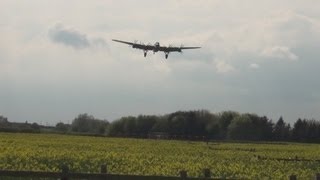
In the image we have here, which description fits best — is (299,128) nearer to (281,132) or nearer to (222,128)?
(281,132)

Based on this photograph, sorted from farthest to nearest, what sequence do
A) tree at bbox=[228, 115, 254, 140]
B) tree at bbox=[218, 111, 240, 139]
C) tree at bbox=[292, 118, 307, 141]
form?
1. tree at bbox=[292, 118, 307, 141]
2. tree at bbox=[218, 111, 240, 139]
3. tree at bbox=[228, 115, 254, 140]

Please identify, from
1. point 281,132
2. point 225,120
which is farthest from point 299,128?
point 225,120

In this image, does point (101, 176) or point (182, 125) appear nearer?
point (101, 176)

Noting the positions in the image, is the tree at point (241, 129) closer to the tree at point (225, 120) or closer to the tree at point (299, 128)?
the tree at point (225, 120)

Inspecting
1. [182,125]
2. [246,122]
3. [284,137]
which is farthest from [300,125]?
[182,125]

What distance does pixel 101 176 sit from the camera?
16.0 metres

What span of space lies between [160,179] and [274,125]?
586 feet

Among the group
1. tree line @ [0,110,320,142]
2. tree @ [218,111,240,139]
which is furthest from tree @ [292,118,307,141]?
tree @ [218,111,240,139]

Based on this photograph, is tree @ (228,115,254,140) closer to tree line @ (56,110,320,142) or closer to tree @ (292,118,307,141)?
tree line @ (56,110,320,142)

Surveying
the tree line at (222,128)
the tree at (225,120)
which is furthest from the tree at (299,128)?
the tree at (225,120)

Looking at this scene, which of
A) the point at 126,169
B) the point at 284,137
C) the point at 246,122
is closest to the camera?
the point at 126,169

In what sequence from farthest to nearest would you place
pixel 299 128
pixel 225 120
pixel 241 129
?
pixel 299 128
pixel 225 120
pixel 241 129

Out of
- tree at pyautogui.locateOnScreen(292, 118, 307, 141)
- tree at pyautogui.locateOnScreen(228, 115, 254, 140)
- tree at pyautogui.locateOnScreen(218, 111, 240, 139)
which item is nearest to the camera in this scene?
tree at pyautogui.locateOnScreen(228, 115, 254, 140)

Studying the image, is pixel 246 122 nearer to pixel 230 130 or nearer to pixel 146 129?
pixel 230 130
